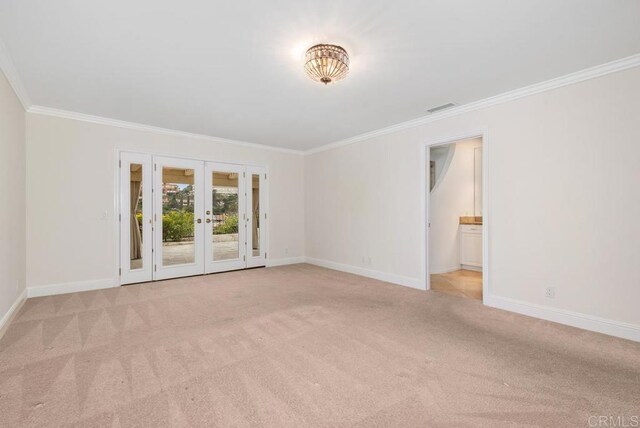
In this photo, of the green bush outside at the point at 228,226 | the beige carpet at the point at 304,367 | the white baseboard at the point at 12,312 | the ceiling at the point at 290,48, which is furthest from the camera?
the green bush outside at the point at 228,226

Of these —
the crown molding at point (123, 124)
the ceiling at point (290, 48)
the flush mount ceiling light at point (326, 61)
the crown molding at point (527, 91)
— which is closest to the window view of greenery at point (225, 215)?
the crown molding at point (123, 124)

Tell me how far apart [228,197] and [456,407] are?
17.3 feet

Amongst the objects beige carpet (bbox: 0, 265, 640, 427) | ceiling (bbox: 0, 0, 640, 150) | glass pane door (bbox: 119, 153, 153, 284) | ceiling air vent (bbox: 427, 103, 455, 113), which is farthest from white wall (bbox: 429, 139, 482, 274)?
glass pane door (bbox: 119, 153, 153, 284)

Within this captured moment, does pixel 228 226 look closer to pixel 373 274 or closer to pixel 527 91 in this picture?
pixel 373 274

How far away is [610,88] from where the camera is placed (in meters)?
3.00

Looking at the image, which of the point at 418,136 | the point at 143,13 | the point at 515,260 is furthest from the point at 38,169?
the point at 515,260

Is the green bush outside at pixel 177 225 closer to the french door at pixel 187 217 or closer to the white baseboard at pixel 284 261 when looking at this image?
the french door at pixel 187 217

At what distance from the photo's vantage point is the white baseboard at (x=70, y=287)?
14.0ft

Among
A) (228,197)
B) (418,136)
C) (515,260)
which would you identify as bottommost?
(515,260)

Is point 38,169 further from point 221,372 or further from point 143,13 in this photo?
point 221,372

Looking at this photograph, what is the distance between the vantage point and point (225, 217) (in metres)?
6.08

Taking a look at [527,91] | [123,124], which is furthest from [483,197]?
[123,124]


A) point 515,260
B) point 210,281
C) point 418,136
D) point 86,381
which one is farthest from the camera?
point 210,281

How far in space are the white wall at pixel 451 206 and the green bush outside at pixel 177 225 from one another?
4.63 metres
